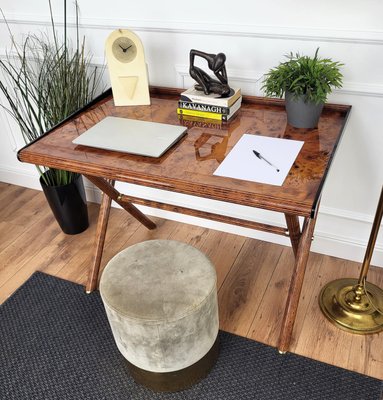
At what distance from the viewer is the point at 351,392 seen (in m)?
1.57

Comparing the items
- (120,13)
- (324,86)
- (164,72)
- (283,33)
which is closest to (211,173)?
(324,86)

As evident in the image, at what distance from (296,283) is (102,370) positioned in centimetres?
83

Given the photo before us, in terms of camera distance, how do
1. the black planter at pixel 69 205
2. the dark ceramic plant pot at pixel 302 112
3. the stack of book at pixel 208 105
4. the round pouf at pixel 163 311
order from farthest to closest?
the black planter at pixel 69 205, the stack of book at pixel 208 105, the dark ceramic plant pot at pixel 302 112, the round pouf at pixel 163 311

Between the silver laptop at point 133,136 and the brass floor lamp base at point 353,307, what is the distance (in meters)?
1.01

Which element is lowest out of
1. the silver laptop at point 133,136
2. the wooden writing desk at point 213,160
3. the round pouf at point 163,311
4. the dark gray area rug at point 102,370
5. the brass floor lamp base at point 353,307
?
the dark gray area rug at point 102,370

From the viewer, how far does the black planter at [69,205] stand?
7.36ft

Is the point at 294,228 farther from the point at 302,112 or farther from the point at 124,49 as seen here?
the point at 124,49

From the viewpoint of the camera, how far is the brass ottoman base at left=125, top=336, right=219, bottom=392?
5.04 feet

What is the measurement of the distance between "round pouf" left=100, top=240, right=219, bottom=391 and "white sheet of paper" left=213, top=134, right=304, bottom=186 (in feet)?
1.23

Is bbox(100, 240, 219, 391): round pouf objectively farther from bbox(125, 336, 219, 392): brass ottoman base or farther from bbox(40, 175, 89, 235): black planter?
bbox(40, 175, 89, 235): black planter

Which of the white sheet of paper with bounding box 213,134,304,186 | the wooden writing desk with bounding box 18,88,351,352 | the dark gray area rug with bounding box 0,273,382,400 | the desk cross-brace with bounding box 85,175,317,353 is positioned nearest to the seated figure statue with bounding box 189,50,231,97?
the wooden writing desk with bounding box 18,88,351,352

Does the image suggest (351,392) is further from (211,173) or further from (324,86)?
(324,86)

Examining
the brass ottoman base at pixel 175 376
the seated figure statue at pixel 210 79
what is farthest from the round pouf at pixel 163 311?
the seated figure statue at pixel 210 79

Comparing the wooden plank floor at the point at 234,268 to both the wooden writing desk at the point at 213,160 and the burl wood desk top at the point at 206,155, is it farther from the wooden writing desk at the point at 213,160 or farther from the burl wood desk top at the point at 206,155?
the burl wood desk top at the point at 206,155
